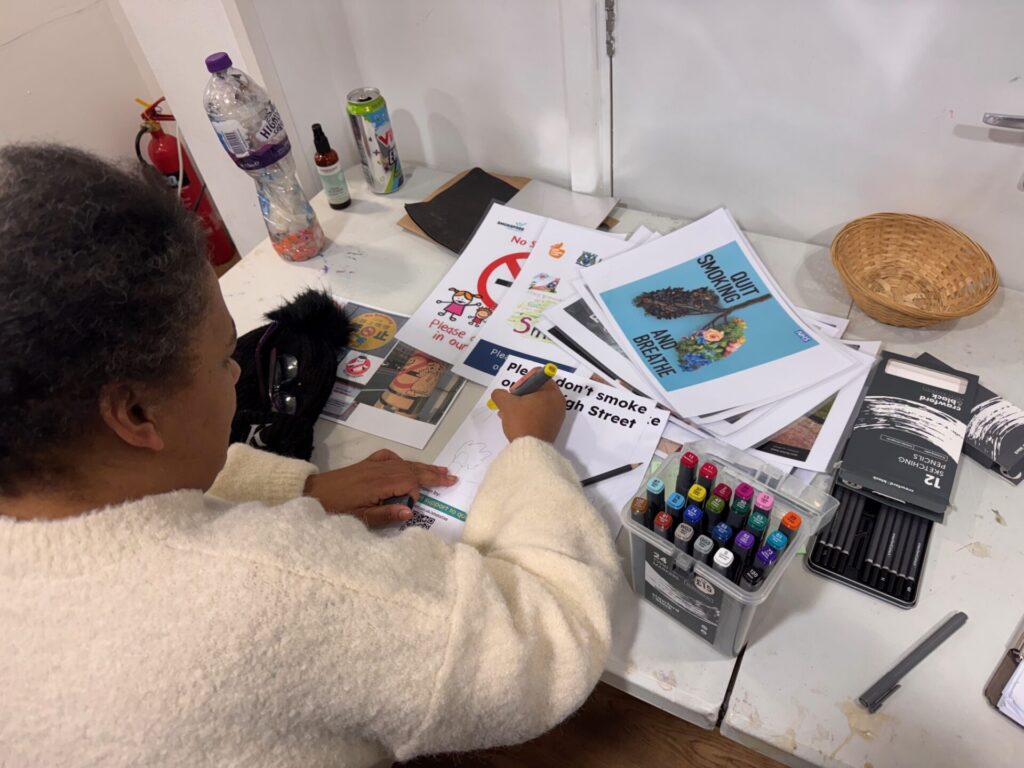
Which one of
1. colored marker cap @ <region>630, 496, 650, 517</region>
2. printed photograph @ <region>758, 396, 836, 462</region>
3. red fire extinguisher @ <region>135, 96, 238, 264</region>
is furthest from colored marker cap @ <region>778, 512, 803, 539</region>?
red fire extinguisher @ <region>135, 96, 238, 264</region>

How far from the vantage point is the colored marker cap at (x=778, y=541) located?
0.51 metres

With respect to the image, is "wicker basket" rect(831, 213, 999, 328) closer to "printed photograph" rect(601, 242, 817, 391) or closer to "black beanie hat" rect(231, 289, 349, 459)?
"printed photograph" rect(601, 242, 817, 391)

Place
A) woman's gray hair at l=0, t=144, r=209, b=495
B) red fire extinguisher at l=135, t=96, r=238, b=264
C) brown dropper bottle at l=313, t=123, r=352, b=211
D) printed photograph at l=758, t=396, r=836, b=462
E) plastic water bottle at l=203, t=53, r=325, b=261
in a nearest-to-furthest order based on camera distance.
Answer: woman's gray hair at l=0, t=144, r=209, b=495 → printed photograph at l=758, t=396, r=836, b=462 → plastic water bottle at l=203, t=53, r=325, b=261 → brown dropper bottle at l=313, t=123, r=352, b=211 → red fire extinguisher at l=135, t=96, r=238, b=264

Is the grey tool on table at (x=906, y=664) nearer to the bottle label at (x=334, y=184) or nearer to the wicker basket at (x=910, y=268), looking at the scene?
the wicker basket at (x=910, y=268)

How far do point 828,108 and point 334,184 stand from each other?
741mm

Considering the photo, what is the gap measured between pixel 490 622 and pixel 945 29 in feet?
2.61

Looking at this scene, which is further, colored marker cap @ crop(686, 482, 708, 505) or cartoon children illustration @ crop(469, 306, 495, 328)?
cartoon children illustration @ crop(469, 306, 495, 328)

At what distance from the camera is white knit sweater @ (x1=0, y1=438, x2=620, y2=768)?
1.50 feet

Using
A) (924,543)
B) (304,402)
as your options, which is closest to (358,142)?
(304,402)

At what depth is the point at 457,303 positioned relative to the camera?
0.95 metres

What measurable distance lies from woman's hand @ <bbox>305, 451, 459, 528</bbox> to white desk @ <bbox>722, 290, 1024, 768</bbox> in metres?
0.36

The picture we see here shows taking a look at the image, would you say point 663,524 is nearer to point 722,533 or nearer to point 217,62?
point 722,533

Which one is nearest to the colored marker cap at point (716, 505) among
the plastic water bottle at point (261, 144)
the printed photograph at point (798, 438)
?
the printed photograph at point (798, 438)

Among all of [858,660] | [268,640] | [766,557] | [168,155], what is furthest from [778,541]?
[168,155]
